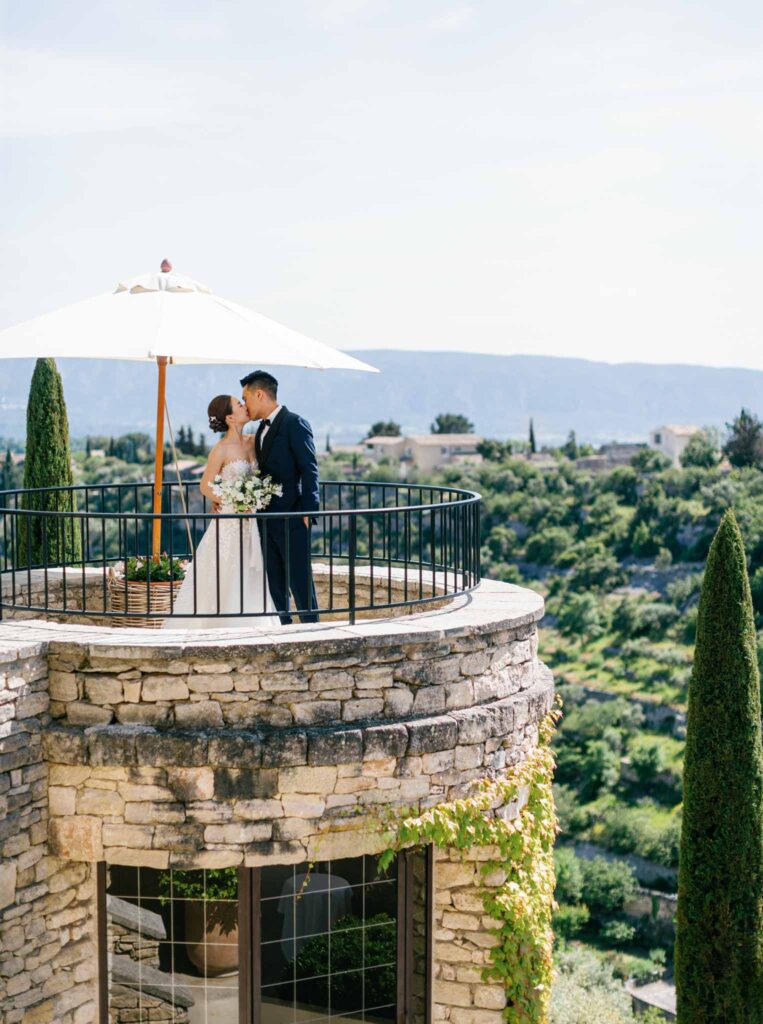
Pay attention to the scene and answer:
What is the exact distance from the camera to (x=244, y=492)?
9164 millimetres

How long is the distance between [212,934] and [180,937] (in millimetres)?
213

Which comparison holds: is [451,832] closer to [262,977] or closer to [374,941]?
[374,941]

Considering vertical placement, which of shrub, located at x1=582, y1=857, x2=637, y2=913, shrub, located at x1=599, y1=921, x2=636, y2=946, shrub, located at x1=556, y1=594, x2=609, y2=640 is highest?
shrub, located at x1=556, y1=594, x2=609, y2=640

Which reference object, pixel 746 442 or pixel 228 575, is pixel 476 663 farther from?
pixel 746 442

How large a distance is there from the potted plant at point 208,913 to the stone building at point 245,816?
0.04 ft

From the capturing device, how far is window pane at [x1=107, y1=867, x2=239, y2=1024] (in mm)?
7828

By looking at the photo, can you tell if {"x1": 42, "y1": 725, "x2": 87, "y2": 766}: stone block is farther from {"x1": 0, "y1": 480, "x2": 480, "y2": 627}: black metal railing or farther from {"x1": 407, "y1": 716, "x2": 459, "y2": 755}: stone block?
{"x1": 407, "y1": 716, "x2": 459, "y2": 755}: stone block

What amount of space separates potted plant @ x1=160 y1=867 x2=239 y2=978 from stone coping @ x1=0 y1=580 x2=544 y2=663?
5.25 feet

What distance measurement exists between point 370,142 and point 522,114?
56.0 ft

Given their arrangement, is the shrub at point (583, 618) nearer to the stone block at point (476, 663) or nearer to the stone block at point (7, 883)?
the stone block at point (476, 663)

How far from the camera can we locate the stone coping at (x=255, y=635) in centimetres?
725

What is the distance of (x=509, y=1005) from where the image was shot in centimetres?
852

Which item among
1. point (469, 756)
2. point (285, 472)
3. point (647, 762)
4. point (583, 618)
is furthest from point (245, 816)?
point (583, 618)

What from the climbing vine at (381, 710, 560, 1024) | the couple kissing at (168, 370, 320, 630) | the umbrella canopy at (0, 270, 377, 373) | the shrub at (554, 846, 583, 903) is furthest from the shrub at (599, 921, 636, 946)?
the umbrella canopy at (0, 270, 377, 373)
